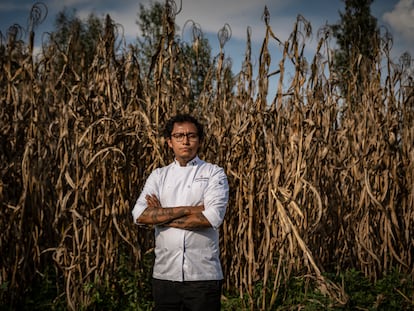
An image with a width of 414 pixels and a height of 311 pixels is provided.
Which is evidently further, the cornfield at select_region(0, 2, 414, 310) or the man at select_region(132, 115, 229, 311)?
the cornfield at select_region(0, 2, 414, 310)

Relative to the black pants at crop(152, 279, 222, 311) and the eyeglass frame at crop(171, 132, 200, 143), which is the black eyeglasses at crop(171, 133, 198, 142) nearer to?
the eyeglass frame at crop(171, 132, 200, 143)

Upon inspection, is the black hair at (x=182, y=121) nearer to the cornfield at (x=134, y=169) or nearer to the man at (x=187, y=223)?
the man at (x=187, y=223)

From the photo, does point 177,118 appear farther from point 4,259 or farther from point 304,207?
point 4,259

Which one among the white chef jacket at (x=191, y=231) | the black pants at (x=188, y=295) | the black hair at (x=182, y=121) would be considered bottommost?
the black pants at (x=188, y=295)

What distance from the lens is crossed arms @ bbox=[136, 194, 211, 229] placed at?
2.50 m

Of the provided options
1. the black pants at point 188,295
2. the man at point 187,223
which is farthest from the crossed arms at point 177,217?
the black pants at point 188,295

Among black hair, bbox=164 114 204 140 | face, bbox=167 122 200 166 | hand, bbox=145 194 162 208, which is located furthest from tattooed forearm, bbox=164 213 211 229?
black hair, bbox=164 114 204 140

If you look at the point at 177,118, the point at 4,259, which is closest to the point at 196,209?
the point at 177,118

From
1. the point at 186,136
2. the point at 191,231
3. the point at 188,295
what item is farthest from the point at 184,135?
the point at 188,295

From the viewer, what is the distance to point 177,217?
2545mm

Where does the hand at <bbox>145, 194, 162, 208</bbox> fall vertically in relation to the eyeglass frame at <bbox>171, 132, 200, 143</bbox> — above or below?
below

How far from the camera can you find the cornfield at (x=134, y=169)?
11.2 ft

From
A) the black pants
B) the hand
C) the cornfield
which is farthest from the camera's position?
the cornfield

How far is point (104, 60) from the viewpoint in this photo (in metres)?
3.86
